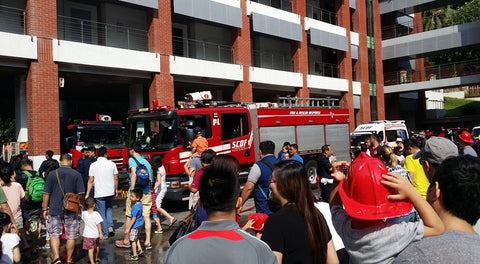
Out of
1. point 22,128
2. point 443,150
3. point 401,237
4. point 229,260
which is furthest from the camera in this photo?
point 22,128

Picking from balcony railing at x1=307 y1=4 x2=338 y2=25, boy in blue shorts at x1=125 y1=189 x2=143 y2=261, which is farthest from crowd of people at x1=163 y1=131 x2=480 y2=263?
balcony railing at x1=307 y1=4 x2=338 y2=25

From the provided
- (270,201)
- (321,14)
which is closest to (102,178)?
(270,201)

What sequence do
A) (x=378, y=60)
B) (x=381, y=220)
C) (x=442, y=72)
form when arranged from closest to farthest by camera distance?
(x=381, y=220)
(x=442, y=72)
(x=378, y=60)

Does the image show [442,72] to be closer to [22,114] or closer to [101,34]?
[101,34]

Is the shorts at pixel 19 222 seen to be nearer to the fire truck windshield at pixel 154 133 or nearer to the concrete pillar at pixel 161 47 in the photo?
the fire truck windshield at pixel 154 133

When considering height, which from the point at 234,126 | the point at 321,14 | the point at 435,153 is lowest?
the point at 435,153

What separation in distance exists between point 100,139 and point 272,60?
13950mm

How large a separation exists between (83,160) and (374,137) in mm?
7060

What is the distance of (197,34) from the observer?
22.5 meters

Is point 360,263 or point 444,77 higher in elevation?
point 444,77

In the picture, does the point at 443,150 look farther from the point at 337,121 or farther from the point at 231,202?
the point at 337,121

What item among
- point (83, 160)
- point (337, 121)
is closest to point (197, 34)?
point (337, 121)

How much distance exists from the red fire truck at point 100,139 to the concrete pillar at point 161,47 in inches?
112

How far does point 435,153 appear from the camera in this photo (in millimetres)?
3088
